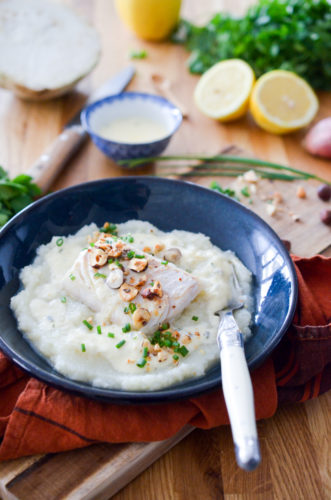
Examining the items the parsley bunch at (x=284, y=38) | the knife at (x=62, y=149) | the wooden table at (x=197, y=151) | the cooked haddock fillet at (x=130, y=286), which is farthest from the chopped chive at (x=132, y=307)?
the parsley bunch at (x=284, y=38)

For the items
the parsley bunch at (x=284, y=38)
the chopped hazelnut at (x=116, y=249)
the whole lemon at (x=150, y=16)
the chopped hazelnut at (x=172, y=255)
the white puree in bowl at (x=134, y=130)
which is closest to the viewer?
the chopped hazelnut at (x=116, y=249)

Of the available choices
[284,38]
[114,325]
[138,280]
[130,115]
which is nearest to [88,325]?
[114,325]

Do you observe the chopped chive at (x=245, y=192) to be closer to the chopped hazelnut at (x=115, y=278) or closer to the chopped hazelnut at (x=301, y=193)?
the chopped hazelnut at (x=301, y=193)

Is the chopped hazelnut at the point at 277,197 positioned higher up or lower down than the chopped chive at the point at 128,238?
lower down

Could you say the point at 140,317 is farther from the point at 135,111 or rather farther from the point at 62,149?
the point at 135,111

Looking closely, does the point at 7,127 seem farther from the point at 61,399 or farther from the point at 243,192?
the point at 61,399

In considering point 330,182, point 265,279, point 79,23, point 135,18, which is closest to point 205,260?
point 265,279

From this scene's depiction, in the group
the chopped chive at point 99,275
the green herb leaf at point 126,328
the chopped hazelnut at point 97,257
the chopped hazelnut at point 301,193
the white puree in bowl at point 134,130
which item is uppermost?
the chopped hazelnut at point 97,257

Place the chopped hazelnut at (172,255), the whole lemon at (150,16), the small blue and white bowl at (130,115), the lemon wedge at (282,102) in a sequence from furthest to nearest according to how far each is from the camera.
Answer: the whole lemon at (150,16)
the lemon wedge at (282,102)
the small blue and white bowl at (130,115)
the chopped hazelnut at (172,255)
